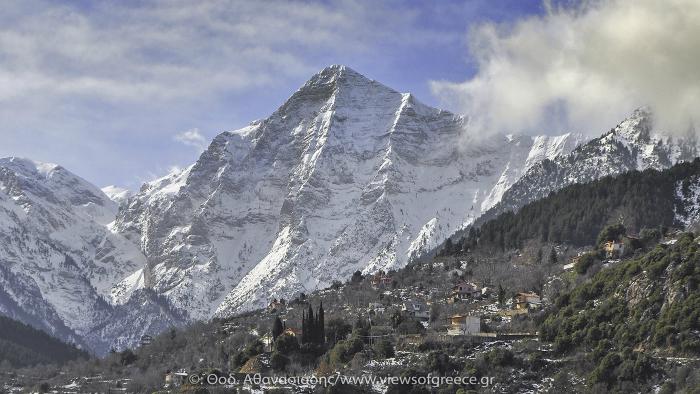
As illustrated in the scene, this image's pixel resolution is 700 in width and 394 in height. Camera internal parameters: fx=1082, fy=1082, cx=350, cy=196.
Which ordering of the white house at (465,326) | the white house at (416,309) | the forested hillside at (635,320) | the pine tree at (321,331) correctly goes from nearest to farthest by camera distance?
1. the forested hillside at (635,320)
2. the white house at (465,326)
3. the pine tree at (321,331)
4. the white house at (416,309)

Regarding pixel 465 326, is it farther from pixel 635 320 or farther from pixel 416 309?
pixel 635 320

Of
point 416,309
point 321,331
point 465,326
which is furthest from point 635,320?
point 416,309

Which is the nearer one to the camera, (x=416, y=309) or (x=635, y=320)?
(x=635, y=320)

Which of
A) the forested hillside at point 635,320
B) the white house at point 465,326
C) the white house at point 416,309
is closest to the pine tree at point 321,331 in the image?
the white house at point 465,326

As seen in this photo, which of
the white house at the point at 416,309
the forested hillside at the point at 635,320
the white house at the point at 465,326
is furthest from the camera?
the white house at the point at 416,309

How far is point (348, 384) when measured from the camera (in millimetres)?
134375

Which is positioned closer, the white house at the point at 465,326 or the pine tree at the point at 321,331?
the white house at the point at 465,326

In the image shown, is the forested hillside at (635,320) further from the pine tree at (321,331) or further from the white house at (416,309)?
the pine tree at (321,331)

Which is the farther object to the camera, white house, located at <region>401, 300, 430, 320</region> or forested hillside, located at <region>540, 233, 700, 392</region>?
white house, located at <region>401, 300, 430, 320</region>

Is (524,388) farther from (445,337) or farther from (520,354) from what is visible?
(445,337)

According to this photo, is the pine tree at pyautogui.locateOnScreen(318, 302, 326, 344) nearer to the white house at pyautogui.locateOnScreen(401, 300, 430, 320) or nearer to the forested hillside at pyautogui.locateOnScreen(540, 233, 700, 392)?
the white house at pyautogui.locateOnScreen(401, 300, 430, 320)

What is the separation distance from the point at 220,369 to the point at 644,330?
68578 millimetres

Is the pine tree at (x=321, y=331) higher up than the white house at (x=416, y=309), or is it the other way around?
the white house at (x=416, y=309)

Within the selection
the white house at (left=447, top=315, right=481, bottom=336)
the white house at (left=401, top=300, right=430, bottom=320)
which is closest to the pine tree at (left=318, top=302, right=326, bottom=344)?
the white house at (left=447, top=315, right=481, bottom=336)
